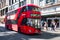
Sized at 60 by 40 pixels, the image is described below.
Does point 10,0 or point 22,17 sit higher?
point 10,0

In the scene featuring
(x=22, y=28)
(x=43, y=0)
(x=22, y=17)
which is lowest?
(x=22, y=28)

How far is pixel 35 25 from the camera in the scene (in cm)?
2102

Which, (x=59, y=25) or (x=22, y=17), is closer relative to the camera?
(x=22, y=17)

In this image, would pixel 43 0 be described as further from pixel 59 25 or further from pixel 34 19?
pixel 34 19

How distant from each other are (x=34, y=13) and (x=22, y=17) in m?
1.75

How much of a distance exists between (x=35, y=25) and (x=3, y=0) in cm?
5655

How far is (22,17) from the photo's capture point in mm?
22078

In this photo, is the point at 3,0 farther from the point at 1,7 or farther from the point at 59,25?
the point at 59,25

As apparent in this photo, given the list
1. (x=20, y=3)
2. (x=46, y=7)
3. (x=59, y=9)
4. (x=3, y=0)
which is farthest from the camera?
(x=3, y=0)

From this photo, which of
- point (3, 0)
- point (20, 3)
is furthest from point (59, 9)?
point (3, 0)

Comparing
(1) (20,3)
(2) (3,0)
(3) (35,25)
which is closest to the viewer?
(3) (35,25)

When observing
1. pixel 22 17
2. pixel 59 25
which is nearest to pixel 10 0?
pixel 59 25

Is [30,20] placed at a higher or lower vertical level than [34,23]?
higher

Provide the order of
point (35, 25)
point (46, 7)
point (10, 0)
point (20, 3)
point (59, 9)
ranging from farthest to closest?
point (10, 0) < point (20, 3) < point (46, 7) < point (59, 9) < point (35, 25)
